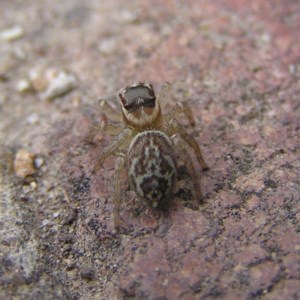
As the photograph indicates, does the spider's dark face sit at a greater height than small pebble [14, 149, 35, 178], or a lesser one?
greater

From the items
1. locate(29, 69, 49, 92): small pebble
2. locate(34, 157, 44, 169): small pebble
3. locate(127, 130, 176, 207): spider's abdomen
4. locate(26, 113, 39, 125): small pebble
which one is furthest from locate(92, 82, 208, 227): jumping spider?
locate(29, 69, 49, 92): small pebble

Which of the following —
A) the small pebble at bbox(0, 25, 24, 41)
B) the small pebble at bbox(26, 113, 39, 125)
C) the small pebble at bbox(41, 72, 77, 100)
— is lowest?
the small pebble at bbox(26, 113, 39, 125)

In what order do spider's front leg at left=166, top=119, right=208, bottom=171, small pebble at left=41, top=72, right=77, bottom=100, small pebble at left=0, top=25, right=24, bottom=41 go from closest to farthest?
1. spider's front leg at left=166, top=119, right=208, bottom=171
2. small pebble at left=41, top=72, right=77, bottom=100
3. small pebble at left=0, top=25, right=24, bottom=41

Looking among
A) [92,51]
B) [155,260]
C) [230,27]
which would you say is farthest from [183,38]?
[155,260]

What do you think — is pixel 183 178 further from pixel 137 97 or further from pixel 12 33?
pixel 12 33

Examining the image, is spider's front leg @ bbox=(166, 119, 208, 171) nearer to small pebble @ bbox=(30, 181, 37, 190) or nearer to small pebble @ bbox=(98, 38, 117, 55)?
small pebble @ bbox=(30, 181, 37, 190)

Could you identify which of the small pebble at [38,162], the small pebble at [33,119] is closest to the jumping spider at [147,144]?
the small pebble at [38,162]
